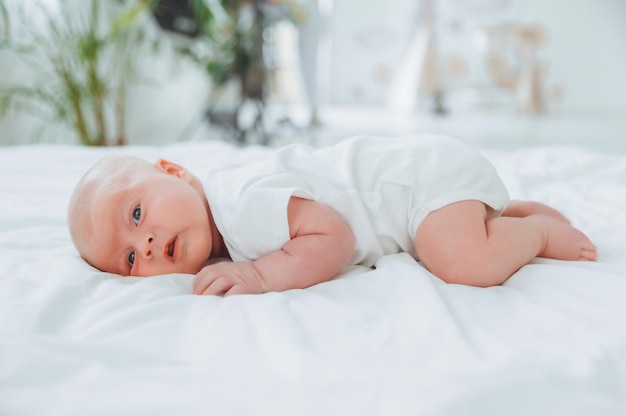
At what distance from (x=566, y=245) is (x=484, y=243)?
151 mm

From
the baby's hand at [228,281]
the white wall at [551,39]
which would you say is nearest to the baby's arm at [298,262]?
the baby's hand at [228,281]

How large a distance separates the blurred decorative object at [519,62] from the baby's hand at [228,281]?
640 cm

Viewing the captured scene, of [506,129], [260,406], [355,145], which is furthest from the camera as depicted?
[506,129]

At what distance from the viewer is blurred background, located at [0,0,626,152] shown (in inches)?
103

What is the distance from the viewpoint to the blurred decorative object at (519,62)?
21.4 feet

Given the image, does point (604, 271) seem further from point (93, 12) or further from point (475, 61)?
point (475, 61)

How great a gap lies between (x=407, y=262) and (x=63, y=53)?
228cm

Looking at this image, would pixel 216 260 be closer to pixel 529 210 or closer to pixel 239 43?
pixel 529 210

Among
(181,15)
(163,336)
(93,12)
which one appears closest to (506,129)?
(181,15)

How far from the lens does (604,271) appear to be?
788mm

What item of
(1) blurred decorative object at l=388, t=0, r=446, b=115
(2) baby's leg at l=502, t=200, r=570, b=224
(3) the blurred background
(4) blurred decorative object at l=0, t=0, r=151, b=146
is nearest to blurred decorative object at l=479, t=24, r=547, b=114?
(3) the blurred background

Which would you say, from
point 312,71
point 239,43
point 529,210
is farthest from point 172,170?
point 312,71

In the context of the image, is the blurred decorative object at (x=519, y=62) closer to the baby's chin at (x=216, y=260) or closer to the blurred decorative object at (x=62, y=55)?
the blurred decorative object at (x=62, y=55)

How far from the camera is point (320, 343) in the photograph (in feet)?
1.98
